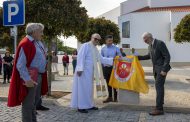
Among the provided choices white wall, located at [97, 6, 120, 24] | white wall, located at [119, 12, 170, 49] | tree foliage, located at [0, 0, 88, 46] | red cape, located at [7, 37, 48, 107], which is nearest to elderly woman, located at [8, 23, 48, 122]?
red cape, located at [7, 37, 48, 107]

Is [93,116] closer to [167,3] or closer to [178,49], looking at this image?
[178,49]

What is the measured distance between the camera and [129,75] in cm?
987

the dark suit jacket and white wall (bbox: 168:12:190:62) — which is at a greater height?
white wall (bbox: 168:12:190:62)

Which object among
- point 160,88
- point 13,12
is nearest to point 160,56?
point 160,88

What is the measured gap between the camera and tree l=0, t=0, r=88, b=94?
1139cm

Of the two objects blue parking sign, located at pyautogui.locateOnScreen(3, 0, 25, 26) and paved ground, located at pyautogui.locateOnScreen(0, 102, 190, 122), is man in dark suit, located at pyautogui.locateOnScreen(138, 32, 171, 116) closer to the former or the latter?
paved ground, located at pyautogui.locateOnScreen(0, 102, 190, 122)

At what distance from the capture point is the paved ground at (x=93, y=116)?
8.30 metres

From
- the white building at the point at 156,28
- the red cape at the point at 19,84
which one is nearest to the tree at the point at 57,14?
the red cape at the point at 19,84

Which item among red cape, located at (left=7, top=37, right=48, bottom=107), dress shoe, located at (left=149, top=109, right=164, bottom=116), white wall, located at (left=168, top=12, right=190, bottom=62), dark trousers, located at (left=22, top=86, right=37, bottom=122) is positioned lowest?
dress shoe, located at (left=149, top=109, right=164, bottom=116)

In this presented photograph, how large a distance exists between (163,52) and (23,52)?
371 centimetres

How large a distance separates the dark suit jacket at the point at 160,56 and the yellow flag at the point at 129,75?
837 millimetres

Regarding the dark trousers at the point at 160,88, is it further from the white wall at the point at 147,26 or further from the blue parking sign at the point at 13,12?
the white wall at the point at 147,26

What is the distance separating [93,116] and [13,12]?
347 cm

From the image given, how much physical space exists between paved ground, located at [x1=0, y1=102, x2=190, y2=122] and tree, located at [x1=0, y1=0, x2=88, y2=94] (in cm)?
294
